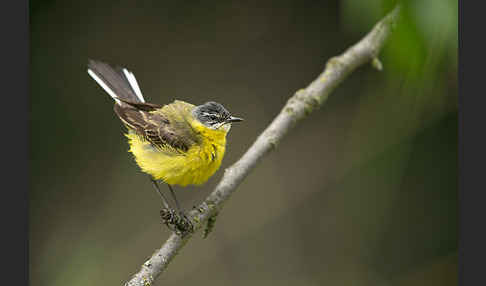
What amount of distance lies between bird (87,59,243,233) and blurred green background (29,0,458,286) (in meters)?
0.53

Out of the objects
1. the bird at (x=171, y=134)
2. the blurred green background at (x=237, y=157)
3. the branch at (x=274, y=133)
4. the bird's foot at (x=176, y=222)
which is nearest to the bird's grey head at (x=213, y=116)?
the bird at (x=171, y=134)

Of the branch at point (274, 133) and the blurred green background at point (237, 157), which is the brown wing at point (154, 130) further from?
the blurred green background at point (237, 157)

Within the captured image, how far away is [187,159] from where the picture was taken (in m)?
1.83

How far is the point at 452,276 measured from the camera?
2689 mm

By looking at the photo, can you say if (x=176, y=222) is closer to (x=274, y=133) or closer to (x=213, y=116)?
(x=213, y=116)

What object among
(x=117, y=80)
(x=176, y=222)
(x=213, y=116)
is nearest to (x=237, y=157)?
(x=213, y=116)

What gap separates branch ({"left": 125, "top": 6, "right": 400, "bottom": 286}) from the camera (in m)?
1.47

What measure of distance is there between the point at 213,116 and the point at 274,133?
304 millimetres

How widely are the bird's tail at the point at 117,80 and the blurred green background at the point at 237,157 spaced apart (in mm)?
485

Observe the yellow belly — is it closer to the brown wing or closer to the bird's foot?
the brown wing

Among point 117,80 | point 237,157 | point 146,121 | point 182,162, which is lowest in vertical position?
point 237,157

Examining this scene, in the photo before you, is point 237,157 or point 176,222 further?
point 237,157

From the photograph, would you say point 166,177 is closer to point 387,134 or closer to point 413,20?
point 413,20

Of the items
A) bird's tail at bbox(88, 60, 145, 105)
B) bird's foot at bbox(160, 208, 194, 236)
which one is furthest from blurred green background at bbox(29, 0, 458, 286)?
bird's foot at bbox(160, 208, 194, 236)
